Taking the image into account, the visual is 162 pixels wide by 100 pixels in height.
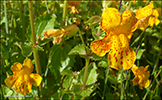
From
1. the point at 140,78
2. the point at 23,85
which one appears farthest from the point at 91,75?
the point at 23,85

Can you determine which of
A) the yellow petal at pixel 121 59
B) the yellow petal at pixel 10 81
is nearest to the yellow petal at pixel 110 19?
the yellow petal at pixel 121 59

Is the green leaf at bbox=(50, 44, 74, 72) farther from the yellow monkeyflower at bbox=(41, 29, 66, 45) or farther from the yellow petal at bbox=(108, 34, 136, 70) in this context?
the yellow petal at bbox=(108, 34, 136, 70)

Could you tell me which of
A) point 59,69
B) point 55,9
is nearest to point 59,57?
point 59,69

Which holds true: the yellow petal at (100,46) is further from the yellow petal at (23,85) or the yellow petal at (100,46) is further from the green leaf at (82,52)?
the yellow petal at (23,85)

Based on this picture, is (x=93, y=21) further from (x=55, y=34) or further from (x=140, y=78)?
(x=140, y=78)

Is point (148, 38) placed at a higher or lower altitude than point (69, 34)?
lower

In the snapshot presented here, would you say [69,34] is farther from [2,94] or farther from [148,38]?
[148,38]

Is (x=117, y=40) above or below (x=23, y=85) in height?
above
